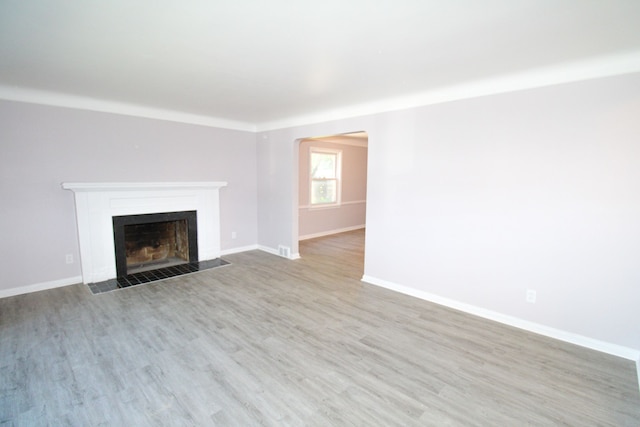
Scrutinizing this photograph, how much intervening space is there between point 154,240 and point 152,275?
2.58 feet

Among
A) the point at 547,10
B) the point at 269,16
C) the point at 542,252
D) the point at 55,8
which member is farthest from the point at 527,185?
the point at 55,8

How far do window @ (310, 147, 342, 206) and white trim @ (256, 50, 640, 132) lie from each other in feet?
9.15

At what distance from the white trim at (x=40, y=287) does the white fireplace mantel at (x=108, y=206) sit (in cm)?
14

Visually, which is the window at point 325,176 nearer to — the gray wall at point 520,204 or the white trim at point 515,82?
the white trim at point 515,82

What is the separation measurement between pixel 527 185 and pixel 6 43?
441 cm

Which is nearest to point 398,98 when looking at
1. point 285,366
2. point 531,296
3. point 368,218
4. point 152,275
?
point 368,218

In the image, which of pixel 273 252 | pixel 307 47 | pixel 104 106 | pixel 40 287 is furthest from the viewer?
pixel 273 252

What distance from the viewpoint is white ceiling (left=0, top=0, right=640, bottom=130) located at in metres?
1.71

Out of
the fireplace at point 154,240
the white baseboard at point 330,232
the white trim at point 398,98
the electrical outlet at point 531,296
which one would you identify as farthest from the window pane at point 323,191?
the electrical outlet at point 531,296

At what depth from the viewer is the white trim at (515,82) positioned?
234 cm

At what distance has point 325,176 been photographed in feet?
24.0

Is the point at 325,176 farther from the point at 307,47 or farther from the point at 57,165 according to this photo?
the point at 307,47

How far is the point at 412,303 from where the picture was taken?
3.51 meters

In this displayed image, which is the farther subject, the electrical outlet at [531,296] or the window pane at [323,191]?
the window pane at [323,191]
